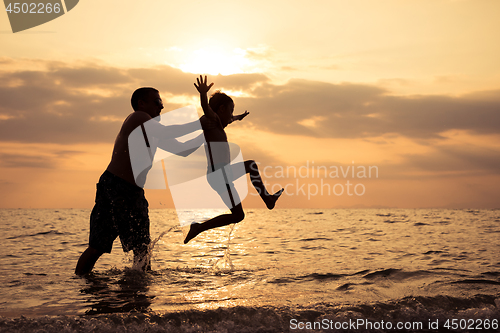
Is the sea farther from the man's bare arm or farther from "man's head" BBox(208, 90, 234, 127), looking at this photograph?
"man's head" BBox(208, 90, 234, 127)

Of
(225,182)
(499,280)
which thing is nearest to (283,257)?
(225,182)

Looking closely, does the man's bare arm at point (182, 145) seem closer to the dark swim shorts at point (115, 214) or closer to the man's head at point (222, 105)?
the man's head at point (222, 105)

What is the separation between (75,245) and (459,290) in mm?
9022

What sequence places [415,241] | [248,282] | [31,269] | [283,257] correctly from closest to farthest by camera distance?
[248,282]
[31,269]
[283,257]
[415,241]

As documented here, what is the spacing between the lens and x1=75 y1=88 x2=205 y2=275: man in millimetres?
4957

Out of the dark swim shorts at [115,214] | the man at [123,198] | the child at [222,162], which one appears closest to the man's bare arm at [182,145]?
the man at [123,198]

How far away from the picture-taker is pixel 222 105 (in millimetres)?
5305

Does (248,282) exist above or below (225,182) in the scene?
below

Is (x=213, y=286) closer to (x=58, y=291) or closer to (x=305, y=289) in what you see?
(x=305, y=289)

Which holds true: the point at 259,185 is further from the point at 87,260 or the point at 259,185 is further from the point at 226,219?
the point at 87,260

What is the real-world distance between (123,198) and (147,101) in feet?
4.68

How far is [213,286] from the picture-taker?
201 inches

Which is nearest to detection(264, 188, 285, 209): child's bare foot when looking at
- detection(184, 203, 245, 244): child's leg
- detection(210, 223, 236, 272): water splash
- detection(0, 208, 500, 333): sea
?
detection(184, 203, 245, 244): child's leg

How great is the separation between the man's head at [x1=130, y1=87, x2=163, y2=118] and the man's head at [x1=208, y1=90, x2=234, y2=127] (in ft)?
2.51
